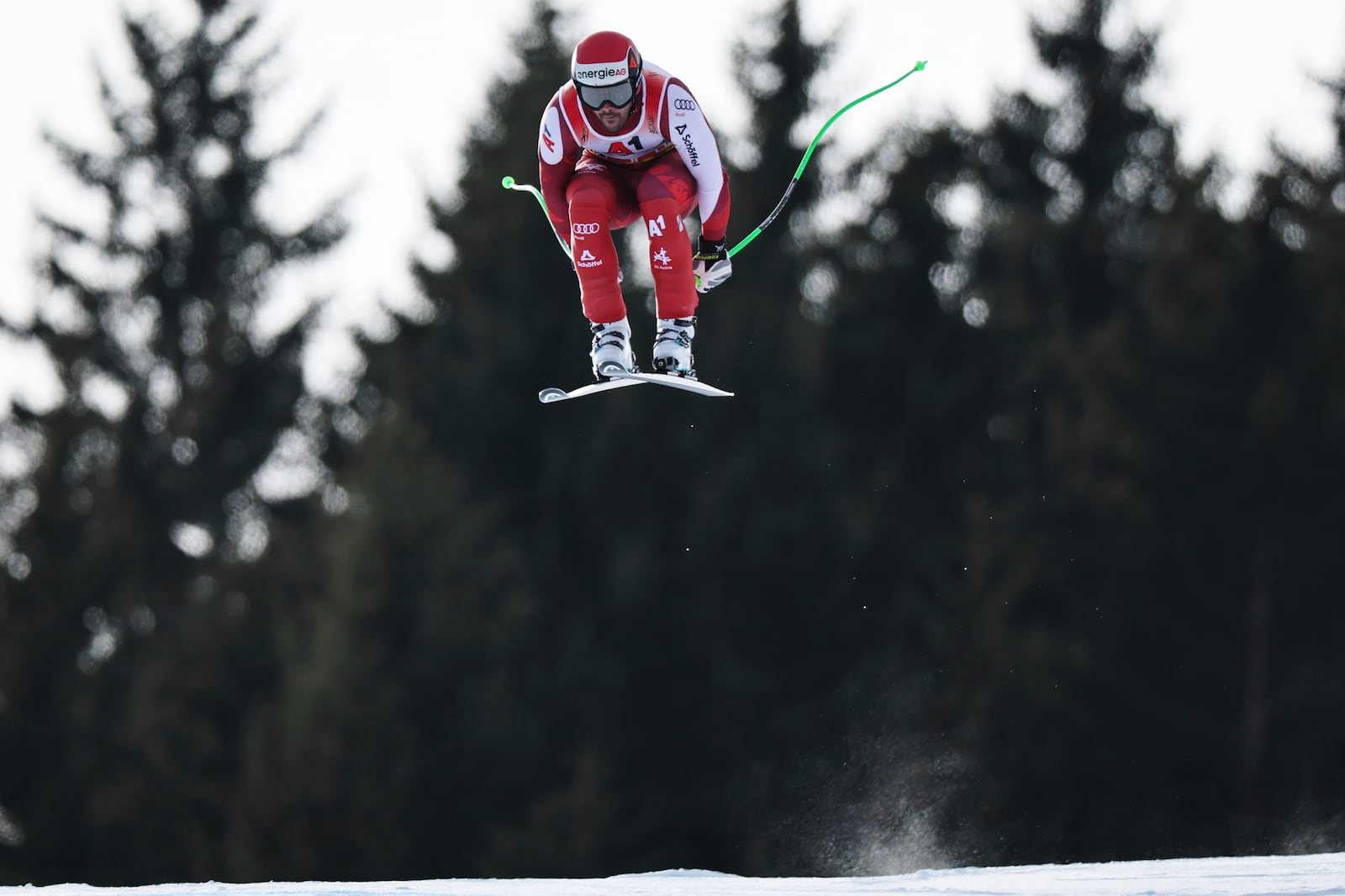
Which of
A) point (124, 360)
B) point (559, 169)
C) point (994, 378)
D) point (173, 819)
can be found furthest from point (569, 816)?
point (559, 169)

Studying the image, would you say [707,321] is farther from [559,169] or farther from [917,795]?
[559,169]

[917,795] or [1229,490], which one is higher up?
[1229,490]

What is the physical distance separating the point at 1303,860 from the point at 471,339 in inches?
675

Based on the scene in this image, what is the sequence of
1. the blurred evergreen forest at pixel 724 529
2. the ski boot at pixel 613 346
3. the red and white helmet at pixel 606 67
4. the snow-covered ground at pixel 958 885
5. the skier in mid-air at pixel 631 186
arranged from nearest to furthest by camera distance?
the snow-covered ground at pixel 958 885, the red and white helmet at pixel 606 67, the skier in mid-air at pixel 631 186, the ski boot at pixel 613 346, the blurred evergreen forest at pixel 724 529

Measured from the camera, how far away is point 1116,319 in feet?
76.0

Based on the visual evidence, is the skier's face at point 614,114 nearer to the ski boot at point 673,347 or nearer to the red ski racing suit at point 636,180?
the red ski racing suit at point 636,180

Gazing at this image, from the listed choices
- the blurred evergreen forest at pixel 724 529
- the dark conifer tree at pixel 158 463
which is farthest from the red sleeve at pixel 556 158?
the dark conifer tree at pixel 158 463

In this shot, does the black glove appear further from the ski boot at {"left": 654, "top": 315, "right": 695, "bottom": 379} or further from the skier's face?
the skier's face

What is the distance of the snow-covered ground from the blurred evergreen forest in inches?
459

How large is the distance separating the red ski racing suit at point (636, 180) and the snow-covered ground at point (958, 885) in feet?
9.46

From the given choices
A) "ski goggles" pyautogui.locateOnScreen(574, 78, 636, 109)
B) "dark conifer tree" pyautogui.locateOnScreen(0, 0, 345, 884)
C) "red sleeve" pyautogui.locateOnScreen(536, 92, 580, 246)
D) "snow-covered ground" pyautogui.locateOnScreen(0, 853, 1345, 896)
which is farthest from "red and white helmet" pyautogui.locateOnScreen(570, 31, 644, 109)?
"dark conifer tree" pyautogui.locateOnScreen(0, 0, 345, 884)

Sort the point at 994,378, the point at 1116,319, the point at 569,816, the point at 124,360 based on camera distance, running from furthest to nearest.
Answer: the point at 124,360
the point at 994,378
the point at 1116,319
the point at 569,816

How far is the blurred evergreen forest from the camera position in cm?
2152

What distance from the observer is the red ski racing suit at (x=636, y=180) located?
871 cm
